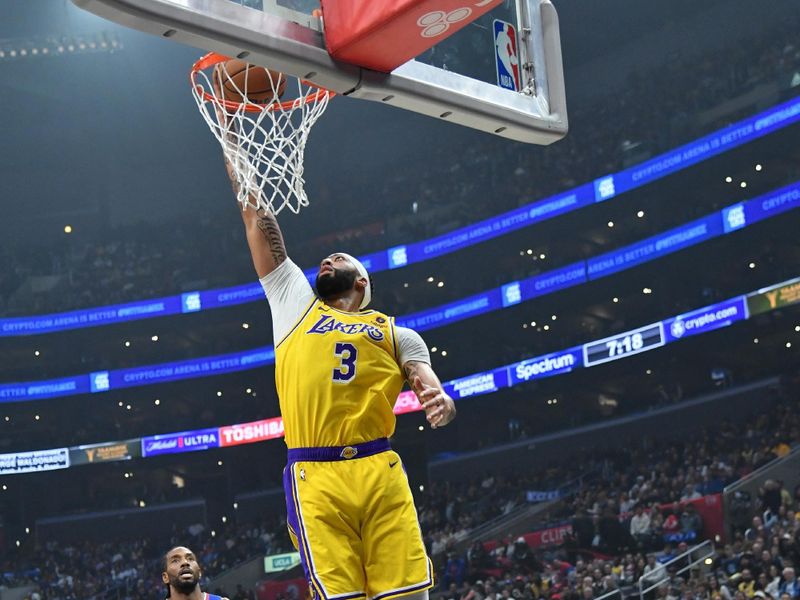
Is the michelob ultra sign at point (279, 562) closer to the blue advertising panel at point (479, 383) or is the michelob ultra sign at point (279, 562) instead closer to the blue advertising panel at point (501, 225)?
the blue advertising panel at point (479, 383)

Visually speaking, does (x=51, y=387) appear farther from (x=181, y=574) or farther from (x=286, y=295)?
(x=286, y=295)

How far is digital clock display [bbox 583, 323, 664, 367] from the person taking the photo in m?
25.6

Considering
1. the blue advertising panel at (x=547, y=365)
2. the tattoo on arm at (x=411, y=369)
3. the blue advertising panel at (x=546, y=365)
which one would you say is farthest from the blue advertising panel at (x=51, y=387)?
the tattoo on arm at (x=411, y=369)

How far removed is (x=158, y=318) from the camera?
31.9 metres

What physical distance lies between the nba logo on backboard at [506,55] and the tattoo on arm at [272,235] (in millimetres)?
1308

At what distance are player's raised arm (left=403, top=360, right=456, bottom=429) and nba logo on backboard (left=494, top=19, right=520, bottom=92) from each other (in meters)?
1.57

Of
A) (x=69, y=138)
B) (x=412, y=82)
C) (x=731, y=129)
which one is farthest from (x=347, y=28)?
(x=69, y=138)

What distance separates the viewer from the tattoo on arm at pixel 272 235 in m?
4.60

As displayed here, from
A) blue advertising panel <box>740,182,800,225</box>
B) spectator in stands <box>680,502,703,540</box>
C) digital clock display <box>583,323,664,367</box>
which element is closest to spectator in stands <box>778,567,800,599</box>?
spectator in stands <box>680,502,703,540</box>

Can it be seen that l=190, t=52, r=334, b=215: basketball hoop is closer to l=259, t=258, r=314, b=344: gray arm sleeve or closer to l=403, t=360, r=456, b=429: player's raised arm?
l=259, t=258, r=314, b=344: gray arm sleeve

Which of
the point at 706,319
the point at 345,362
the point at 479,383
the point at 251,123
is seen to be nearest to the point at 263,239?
the point at 345,362

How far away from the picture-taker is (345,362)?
423 cm

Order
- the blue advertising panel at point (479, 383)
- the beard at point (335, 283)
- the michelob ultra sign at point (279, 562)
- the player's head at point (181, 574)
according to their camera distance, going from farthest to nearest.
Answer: the blue advertising panel at point (479, 383) → the michelob ultra sign at point (279, 562) → the player's head at point (181, 574) → the beard at point (335, 283)

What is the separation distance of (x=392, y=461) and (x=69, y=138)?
1309 inches
